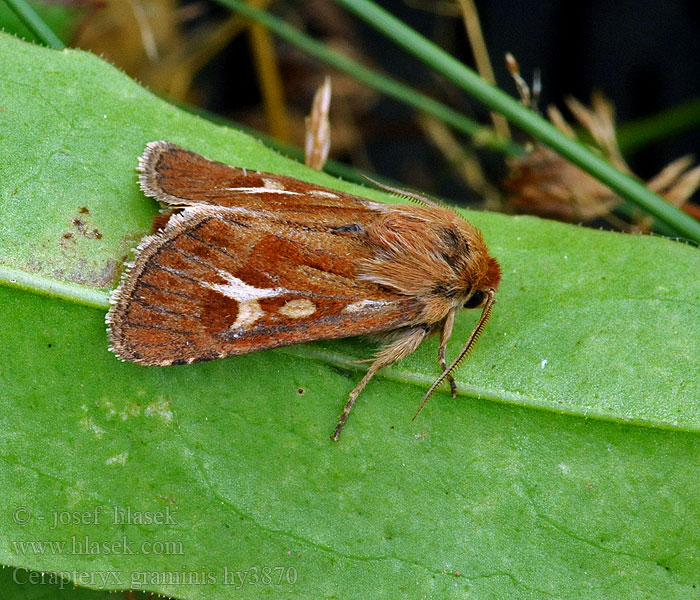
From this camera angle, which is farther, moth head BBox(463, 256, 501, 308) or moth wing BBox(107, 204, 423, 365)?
moth head BBox(463, 256, 501, 308)

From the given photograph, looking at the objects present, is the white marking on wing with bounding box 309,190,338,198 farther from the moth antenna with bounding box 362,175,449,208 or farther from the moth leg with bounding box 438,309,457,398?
the moth leg with bounding box 438,309,457,398

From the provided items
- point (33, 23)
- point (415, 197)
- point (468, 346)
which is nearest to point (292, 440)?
point (468, 346)

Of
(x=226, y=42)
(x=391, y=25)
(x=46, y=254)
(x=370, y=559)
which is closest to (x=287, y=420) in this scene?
(x=370, y=559)

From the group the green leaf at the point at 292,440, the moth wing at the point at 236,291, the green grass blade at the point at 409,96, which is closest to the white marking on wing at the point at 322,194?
the moth wing at the point at 236,291

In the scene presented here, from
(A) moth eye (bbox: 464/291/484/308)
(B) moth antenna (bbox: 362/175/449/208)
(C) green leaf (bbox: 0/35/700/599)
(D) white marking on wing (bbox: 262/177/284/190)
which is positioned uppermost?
(B) moth antenna (bbox: 362/175/449/208)

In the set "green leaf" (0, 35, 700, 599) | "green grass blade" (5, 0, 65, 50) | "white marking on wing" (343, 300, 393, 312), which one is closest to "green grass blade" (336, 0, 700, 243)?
"green leaf" (0, 35, 700, 599)
